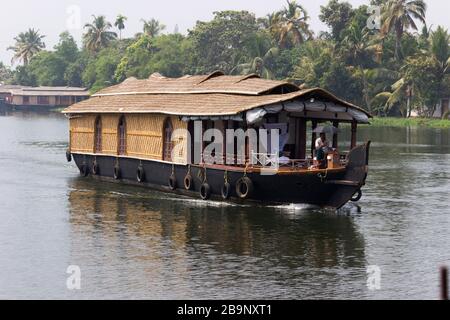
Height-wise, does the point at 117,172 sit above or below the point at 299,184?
below

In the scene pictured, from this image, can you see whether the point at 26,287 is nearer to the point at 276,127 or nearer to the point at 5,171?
the point at 276,127

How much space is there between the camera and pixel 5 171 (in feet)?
141

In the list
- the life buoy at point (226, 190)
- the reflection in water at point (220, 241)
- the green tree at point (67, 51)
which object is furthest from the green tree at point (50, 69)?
the life buoy at point (226, 190)

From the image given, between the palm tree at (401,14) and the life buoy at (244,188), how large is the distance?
192 feet

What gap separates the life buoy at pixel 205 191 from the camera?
29766mm

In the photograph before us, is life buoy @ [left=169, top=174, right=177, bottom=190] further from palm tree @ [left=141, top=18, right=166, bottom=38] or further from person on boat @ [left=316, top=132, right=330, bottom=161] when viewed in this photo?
palm tree @ [left=141, top=18, right=166, bottom=38]

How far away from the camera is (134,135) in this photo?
1361 inches

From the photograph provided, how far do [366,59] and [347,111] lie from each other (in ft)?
189

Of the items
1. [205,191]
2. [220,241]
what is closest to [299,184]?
[205,191]

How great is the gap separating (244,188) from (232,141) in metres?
2.12

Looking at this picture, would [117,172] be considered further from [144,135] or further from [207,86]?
[207,86]

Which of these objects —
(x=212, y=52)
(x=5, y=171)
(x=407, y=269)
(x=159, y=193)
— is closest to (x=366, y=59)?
(x=212, y=52)

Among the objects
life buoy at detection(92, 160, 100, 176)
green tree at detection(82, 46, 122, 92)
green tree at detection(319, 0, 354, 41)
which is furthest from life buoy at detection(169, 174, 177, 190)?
green tree at detection(82, 46, 122, 92)

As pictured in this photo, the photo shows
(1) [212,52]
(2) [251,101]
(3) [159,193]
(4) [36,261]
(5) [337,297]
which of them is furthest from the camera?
(1) [212,52]
